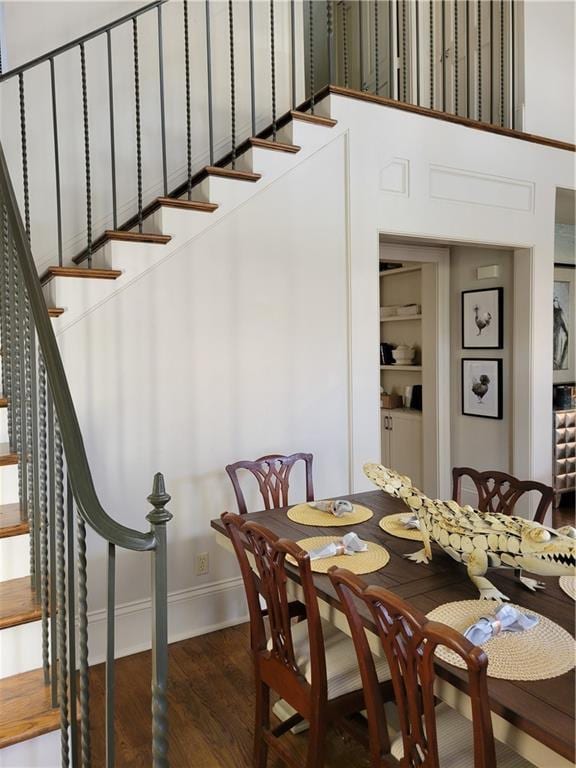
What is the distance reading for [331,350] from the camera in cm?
350

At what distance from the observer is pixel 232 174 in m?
3.11

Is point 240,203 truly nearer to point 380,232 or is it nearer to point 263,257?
point 263,257

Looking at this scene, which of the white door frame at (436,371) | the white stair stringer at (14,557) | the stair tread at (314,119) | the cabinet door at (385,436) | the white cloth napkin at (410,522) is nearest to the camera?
the white stair stringer at (14,557)

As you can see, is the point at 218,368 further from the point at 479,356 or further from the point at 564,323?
the point at 564,323

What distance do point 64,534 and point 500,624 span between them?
1.18 meters

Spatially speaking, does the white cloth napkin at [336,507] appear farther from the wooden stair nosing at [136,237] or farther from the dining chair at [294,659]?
the wooden stair nosing at [136,237]

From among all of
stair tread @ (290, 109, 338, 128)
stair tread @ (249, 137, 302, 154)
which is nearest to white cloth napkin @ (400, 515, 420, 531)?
stair tread @ (249, 137, 302, 154)

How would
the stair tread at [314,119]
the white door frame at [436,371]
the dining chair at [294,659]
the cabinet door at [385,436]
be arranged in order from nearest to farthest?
the dining chair at [294,659] < the stair tread at [314,119] < the white door frame at [436,371] < the cabinet door at [385,436]

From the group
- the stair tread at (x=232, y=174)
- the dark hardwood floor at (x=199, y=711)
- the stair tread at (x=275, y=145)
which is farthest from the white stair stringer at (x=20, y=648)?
the stair tread at (x=275, y=145)

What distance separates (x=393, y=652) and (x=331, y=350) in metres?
2.34

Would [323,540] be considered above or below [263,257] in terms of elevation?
below

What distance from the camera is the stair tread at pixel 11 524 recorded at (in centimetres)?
179

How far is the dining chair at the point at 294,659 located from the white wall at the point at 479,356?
9.74 ft

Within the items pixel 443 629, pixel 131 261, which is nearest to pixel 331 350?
pixel 131 261
